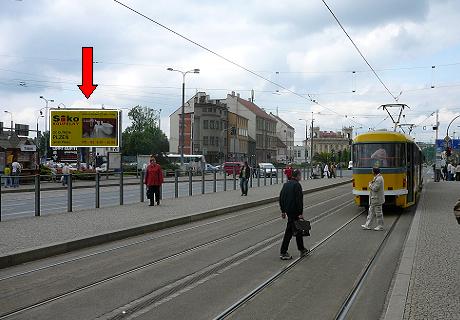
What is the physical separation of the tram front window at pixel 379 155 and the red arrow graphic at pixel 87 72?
13139 mm

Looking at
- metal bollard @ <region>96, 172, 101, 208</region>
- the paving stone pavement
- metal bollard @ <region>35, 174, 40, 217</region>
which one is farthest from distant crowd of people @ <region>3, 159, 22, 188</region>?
the paving stone pavement

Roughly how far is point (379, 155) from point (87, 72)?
15.2 m

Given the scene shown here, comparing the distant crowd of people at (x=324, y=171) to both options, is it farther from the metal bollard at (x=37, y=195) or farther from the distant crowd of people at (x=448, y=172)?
the metal bollard at (x=37, y=195)

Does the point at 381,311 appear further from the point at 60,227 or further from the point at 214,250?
the point at 60,227

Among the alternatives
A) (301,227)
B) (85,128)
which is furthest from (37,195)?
(85,128)

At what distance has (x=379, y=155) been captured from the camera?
19719 mm

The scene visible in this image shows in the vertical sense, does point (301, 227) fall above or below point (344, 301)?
above

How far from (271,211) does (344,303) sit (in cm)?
1345

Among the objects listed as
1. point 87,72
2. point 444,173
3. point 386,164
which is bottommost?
point 444,173

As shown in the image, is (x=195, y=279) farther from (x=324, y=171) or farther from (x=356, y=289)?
(x=324, y=171)

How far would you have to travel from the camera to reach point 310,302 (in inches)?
278

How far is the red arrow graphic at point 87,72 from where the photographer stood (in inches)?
1023

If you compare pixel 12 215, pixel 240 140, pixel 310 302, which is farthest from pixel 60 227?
pixel 240 140

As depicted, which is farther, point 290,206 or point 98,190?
point 98,190
